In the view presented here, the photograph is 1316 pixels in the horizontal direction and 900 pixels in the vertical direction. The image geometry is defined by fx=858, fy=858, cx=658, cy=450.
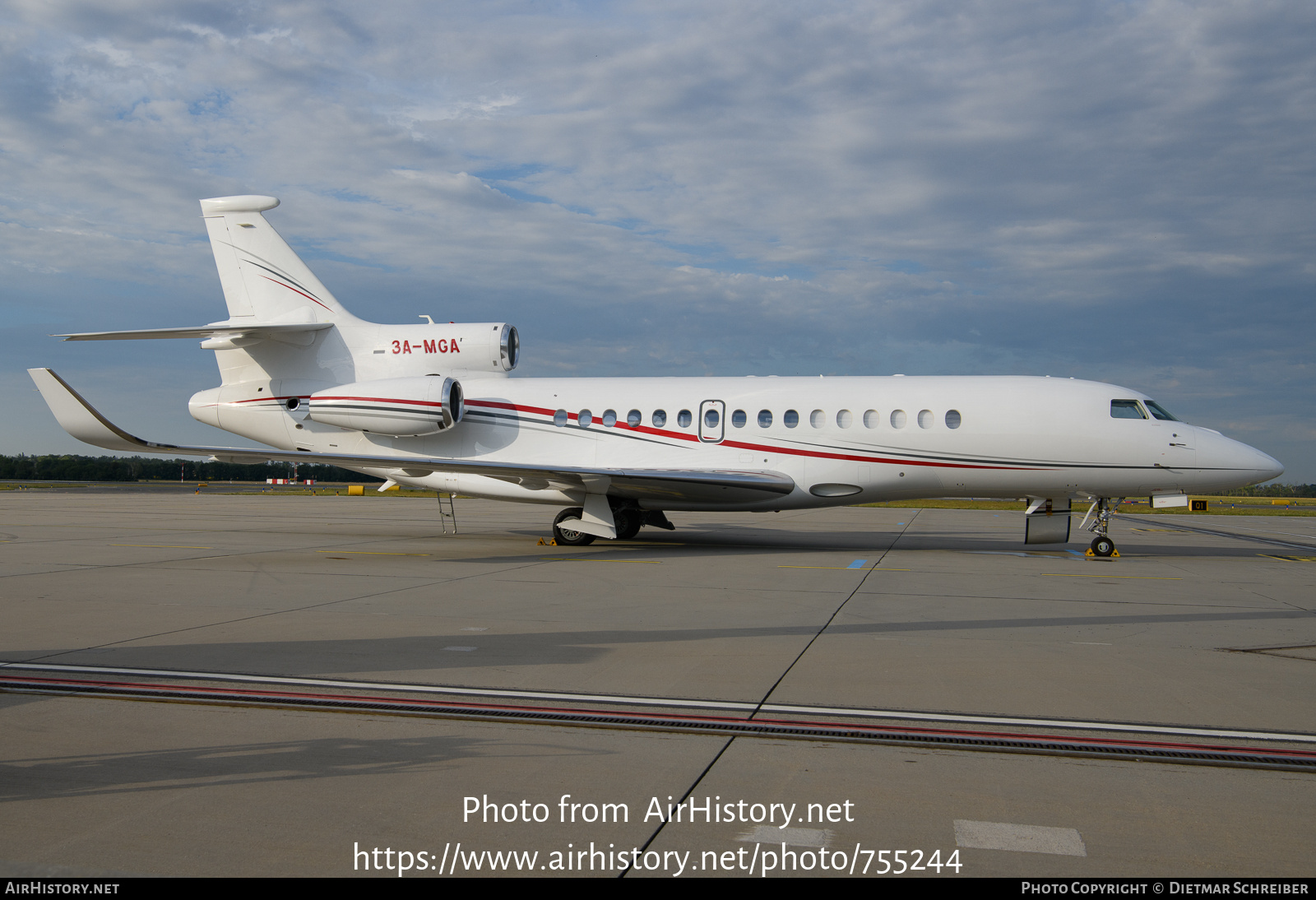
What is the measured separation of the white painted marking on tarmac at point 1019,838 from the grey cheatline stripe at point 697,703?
165cm

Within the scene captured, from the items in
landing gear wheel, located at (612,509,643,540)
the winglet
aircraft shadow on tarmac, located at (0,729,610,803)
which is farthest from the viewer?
landing gear wheel, located at (612,509,643,540)

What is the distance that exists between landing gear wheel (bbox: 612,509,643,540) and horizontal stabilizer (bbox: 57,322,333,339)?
24.6 feet

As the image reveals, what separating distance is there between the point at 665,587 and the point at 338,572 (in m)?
5.06

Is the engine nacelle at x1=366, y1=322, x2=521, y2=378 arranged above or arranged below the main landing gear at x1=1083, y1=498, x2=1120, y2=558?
above

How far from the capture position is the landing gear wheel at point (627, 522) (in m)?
18.1

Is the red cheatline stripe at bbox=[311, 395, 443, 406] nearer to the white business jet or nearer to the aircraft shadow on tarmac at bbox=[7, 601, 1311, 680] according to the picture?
the white business jet

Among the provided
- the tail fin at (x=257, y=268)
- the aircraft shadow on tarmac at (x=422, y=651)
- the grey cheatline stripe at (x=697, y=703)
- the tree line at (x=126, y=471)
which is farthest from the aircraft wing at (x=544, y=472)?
the tree line at (x=126, y=471)

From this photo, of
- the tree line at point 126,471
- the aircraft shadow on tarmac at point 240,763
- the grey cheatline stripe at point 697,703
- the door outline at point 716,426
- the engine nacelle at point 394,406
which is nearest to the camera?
the aircraft shadow on tarmac at point 240,763

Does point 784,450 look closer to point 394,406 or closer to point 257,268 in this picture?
point 394,406

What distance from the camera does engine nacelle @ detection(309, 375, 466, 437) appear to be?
17500mm

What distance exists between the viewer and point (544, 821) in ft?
12.4

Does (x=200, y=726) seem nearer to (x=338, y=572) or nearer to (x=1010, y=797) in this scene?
(x=1010, y=797)

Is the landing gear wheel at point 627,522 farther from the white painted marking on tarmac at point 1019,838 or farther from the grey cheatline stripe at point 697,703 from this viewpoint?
the white painted marking on tarmac at point 1019,838

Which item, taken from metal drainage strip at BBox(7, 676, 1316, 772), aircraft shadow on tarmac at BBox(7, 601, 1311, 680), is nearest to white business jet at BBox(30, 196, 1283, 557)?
aircraft shadow on tarmac at BBox(7, 601, 1311, 680)
